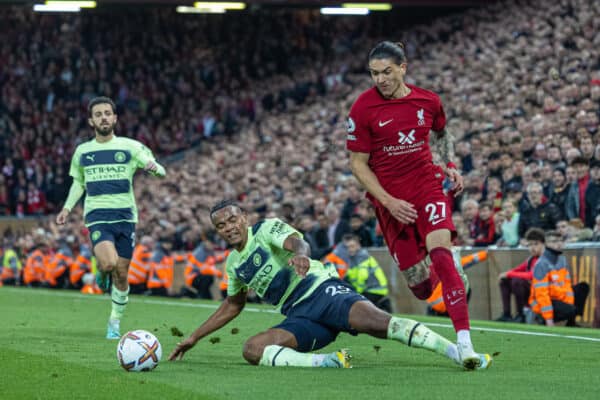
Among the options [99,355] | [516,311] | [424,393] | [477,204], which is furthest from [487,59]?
[424,393]

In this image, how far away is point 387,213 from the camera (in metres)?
8.05

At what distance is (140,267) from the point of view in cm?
2267

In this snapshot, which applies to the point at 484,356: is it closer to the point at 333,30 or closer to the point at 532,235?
the point at 532,235

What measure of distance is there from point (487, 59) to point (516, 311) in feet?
39.4

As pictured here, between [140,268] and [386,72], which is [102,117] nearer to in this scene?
[386,72]

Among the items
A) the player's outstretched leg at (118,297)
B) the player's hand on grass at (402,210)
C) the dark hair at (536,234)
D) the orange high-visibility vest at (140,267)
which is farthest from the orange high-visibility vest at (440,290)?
the orange high-visibility vest at (140,267)

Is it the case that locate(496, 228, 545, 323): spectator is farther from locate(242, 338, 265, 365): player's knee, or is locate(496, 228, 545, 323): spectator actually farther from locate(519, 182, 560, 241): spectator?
locate(242, 338, 265, 365): player's knee

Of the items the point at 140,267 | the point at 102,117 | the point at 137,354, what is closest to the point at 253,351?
the point at 137,354

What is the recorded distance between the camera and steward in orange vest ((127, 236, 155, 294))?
22.7m

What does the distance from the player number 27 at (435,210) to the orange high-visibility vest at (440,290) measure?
724 cm

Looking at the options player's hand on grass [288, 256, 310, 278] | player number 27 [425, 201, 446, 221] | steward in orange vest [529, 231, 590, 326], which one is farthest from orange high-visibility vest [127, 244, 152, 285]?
player's hand on grass [288, 256, 310, 278]

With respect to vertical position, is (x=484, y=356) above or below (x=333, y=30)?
below

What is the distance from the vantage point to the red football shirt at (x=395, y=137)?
7.84 m

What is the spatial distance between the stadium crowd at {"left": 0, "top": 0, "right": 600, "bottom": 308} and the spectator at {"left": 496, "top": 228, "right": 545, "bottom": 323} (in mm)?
750
